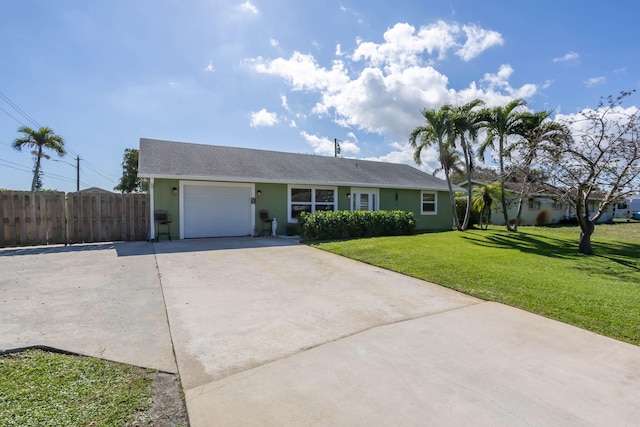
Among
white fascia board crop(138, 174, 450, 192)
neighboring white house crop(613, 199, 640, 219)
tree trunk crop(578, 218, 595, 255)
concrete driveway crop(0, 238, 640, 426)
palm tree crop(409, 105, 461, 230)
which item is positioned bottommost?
concrete driveway crop(0, 238, 640, 426)

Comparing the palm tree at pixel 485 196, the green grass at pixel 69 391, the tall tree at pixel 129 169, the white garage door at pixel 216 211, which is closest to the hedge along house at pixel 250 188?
the white garage door at pixel 216 211

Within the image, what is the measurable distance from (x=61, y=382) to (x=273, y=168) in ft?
38.6

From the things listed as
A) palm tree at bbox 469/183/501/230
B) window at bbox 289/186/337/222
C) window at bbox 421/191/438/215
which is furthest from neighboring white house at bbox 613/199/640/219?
window at bbox 289/186/337/222

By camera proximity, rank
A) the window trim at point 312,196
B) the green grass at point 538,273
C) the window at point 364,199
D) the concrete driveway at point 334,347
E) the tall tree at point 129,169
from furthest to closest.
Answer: the tall tree at point 129,169
the window at point 364,199
the window trim at point 312,196
the green grass at point 538,273
the concrete driveway at point 334,347

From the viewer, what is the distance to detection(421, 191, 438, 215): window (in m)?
17.3

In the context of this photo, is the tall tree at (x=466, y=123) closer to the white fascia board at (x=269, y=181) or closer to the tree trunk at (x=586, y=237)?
the white fascia board at (x=269, y=181)

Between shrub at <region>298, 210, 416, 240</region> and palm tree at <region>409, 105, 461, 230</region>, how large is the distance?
3.47 m

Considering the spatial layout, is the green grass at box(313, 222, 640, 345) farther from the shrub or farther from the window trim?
the window trim

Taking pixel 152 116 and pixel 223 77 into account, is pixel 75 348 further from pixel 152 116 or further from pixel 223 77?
pixel 152 116

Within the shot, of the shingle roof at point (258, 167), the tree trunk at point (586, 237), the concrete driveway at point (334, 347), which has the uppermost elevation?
the shingle roof at point (258, 167)

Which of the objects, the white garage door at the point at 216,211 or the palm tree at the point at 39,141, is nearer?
the white garage door at the point at 216,211

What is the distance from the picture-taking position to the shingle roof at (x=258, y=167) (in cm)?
1128

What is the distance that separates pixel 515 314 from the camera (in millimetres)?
4254

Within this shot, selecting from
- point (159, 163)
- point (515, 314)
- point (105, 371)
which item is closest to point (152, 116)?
point (159, 163)
